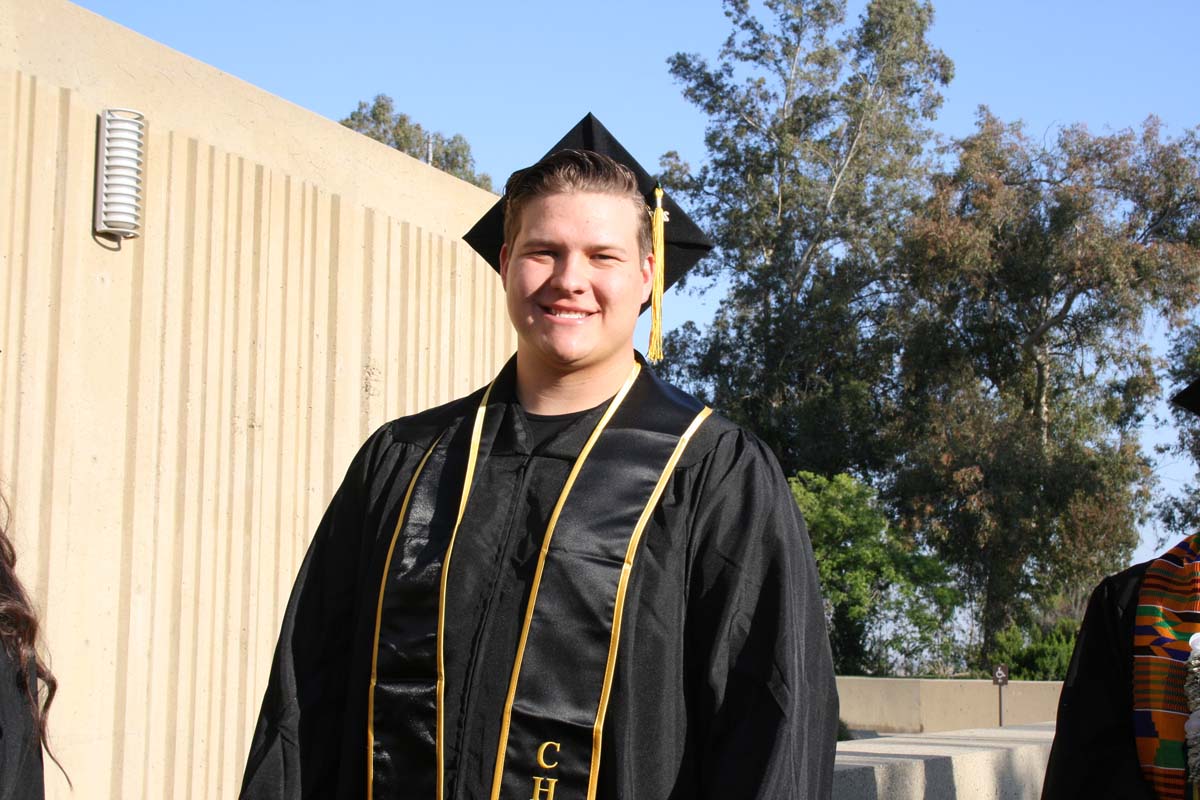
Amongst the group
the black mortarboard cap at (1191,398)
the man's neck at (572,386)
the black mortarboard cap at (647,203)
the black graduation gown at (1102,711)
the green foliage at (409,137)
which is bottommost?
the black graduation gown at (1102,711)

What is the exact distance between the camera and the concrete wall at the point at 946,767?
14.8 feet

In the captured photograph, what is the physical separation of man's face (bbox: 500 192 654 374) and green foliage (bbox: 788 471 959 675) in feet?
82.4

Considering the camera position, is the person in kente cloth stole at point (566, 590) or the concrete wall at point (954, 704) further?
the concrete wall at point (954, 704)

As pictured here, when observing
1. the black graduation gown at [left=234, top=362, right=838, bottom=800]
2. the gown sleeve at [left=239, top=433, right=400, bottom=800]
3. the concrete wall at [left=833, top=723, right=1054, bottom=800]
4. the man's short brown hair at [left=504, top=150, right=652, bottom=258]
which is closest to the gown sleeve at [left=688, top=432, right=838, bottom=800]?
the black graduation gown at [left=234, top=362, right=838, bottom=800]

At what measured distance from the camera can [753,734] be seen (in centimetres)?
244

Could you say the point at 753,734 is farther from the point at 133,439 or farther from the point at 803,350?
the point at 803,350

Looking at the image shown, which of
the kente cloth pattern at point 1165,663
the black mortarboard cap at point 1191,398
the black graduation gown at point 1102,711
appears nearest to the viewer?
the kente cloth pattern at point 1165,663

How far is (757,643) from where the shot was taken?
2.53 metres

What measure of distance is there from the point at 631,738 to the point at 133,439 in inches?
140

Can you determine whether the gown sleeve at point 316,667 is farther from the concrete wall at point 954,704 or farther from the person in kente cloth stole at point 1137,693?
the concrete wall at point 954,704

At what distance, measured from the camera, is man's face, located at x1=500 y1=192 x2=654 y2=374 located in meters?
2.77

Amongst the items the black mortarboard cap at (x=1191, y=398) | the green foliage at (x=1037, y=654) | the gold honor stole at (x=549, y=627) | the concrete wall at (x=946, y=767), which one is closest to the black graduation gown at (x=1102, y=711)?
the black mortarboard cap at (x=1191, y=398)

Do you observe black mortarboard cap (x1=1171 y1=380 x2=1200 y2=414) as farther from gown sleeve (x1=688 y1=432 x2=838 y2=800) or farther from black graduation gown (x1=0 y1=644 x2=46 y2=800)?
black graduation gown (x1=0 y1=644 x2=46 y2=800)

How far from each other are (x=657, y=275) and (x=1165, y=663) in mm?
1710
